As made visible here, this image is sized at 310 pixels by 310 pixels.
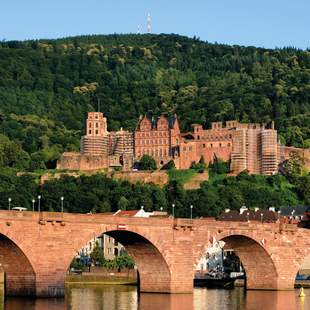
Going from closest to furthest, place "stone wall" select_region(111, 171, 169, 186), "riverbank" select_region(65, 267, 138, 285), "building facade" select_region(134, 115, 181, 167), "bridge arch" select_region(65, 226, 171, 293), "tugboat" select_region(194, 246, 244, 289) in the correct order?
"bridge arch" select_region(65, 226, 171, 293), "tugboat" select_region(194, 246, 244, 289), "riverbank" select_region(65, 267, 138, 285), "stone wall" select_region(111, 171, 169, 186), "building facade" select_region(134, 115, 181, 167)

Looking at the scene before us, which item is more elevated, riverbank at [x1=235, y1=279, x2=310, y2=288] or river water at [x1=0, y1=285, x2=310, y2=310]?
riverbank at [x1=235, y1=279, x2=310, y2=288]

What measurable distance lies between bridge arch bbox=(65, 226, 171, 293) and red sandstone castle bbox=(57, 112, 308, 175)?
96.3 m

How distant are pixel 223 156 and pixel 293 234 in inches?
3565

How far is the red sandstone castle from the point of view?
181000 millimetres

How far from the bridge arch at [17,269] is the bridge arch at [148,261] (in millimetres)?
8426


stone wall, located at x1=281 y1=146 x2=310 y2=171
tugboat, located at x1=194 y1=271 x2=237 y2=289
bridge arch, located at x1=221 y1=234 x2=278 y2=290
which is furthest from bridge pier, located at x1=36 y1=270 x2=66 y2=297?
stone wall, located at x1=281 y1=146 x2=310 y2=171

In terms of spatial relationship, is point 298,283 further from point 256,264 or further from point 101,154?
point 101,154

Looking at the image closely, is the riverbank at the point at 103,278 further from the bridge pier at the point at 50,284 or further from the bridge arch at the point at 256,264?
the bridge pier at the point at 50,284

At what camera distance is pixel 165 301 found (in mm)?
77750

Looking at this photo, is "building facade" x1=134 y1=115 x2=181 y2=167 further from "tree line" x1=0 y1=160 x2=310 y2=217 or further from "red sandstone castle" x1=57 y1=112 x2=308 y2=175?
"tree line" x1=0 y1=160 x2=310 y2=217

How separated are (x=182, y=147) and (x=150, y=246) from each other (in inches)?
4078

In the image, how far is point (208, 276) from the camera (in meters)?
110

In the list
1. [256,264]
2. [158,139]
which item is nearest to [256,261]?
[256,264]

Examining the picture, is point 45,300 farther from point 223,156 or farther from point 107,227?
point 223,156
